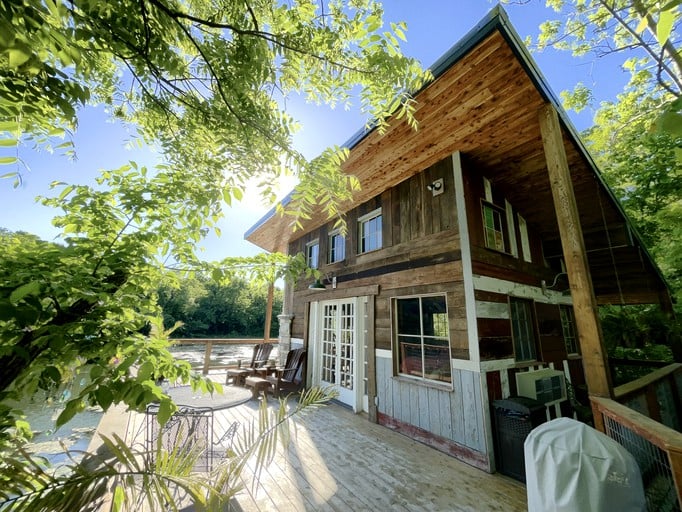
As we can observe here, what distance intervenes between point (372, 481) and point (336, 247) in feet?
13.7

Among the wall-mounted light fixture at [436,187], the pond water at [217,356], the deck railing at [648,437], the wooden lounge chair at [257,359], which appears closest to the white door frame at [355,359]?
the wooden lounge chair at [257,359]

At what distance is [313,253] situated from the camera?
22.8ft

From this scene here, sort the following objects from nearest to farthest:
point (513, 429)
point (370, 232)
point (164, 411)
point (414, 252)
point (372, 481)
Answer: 1. point (164, 411)
2. point (372, 481)
3. point (513, 429)
4. point (414, 252)
5. point (370, 232)

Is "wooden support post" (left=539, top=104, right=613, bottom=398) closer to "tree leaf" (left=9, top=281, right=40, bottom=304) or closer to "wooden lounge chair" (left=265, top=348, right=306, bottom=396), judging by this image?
"tree leaf" (left=9, top=281, right=40, bottom=304)

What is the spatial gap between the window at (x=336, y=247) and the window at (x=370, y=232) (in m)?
0.51

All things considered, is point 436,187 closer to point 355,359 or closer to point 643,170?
point 355,359

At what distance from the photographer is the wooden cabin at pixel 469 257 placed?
2814 mm

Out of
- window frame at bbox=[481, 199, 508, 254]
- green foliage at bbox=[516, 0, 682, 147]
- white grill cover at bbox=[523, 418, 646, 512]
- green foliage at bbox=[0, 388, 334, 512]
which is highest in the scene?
green foliage at bbox=[516, 0, 682, 147]

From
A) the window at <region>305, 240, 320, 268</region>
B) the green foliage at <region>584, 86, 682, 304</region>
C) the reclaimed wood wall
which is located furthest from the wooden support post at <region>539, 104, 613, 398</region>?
the window at <region>305, 240, 320, 268</region>

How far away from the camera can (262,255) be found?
5.15 feet

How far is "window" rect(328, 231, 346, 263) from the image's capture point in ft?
19.1

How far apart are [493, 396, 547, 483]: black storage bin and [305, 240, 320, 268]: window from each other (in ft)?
14.8

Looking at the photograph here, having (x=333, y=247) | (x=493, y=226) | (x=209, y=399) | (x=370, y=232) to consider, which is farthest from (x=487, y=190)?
(x=209, y=399)

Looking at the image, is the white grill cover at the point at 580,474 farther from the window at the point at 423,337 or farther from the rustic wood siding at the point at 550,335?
the rustic wood siding at the point at 550,335
